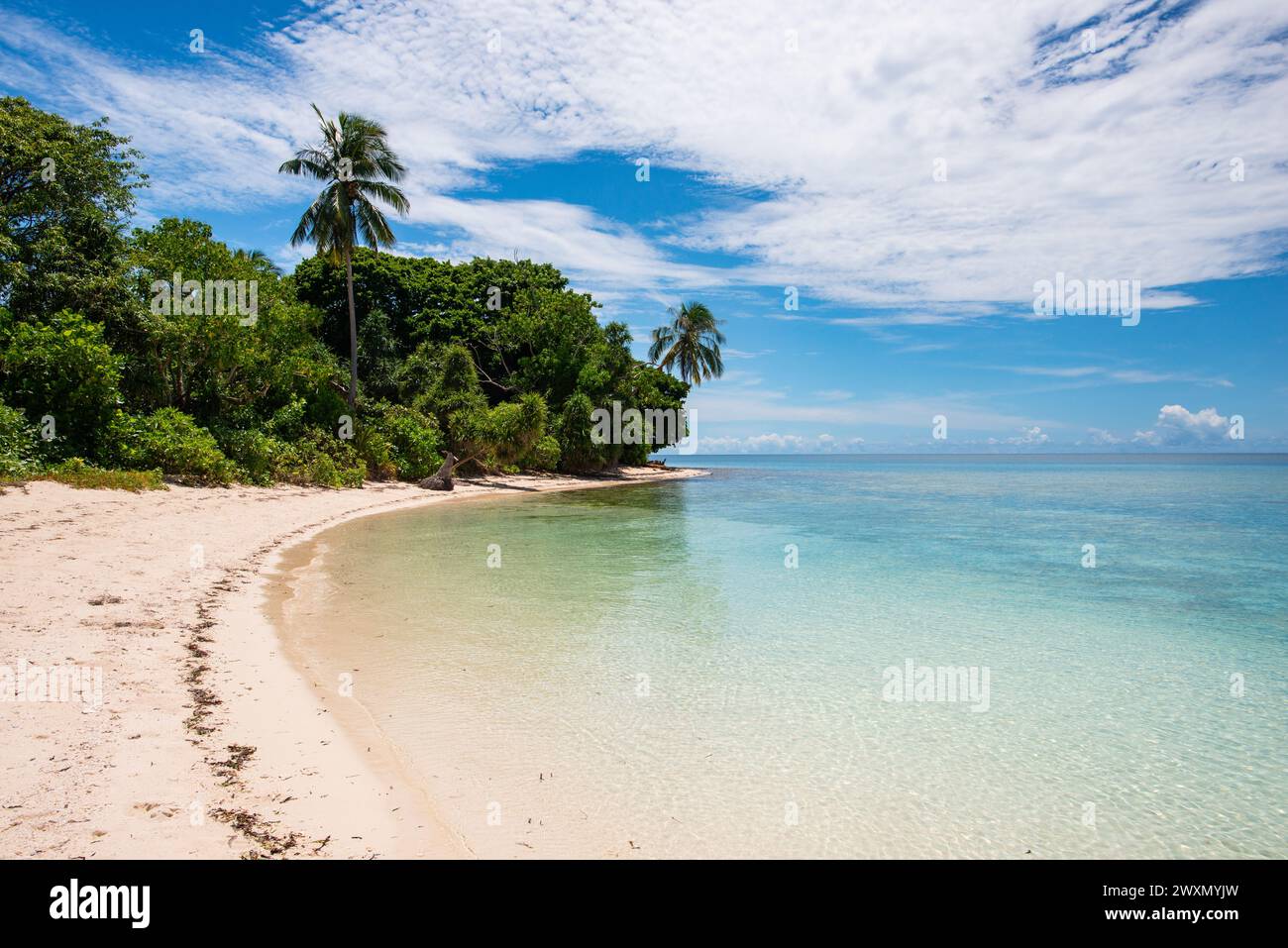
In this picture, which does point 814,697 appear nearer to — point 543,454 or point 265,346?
point 265,346

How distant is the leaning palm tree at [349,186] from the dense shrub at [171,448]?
879 centimetres

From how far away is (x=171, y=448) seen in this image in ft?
62.5

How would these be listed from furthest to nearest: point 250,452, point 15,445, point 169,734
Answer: point 250,452 < point 15,445 < point 169,734

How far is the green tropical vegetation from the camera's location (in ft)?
56.7

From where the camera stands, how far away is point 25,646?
620 cm

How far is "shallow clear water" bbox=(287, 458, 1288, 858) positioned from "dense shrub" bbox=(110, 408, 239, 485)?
765 cm

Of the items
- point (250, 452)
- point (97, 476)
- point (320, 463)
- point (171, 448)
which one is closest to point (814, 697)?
point (97, 476)

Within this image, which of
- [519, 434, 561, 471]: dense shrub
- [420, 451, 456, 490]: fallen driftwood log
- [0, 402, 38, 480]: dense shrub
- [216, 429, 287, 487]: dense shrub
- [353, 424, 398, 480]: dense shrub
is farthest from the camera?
[519, 434, 561, 471]: dense shrub

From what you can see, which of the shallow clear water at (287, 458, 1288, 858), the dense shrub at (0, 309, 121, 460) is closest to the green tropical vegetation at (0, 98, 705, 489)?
the dense shrub at (0, 309, 121, 460)

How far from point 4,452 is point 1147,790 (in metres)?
21.4

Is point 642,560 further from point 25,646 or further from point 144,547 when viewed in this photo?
point 25,646

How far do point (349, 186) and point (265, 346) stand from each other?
919 cm

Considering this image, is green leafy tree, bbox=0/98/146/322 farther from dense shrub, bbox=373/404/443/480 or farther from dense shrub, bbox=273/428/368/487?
dense shrub, bbox=373/404/443/480
